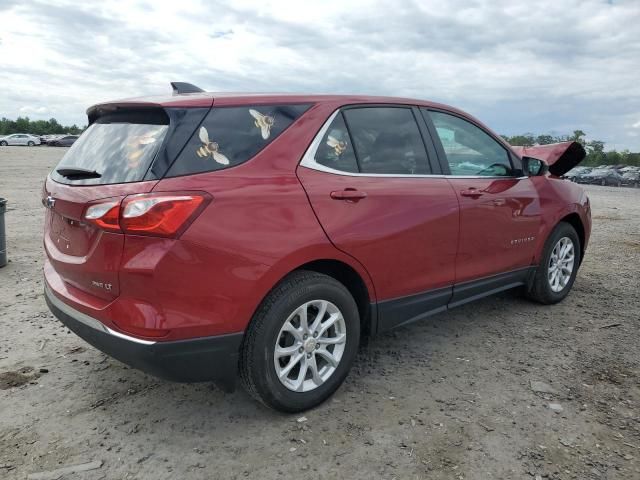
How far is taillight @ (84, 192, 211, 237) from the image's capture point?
7.79 feet

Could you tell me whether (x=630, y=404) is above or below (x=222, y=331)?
below

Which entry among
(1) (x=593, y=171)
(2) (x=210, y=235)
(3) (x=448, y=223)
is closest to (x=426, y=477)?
(2) (x=210, y=235)

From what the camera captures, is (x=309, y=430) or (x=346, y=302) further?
(x=346, y=302)

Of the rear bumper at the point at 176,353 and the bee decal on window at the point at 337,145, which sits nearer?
the rear bumper at the point at 176,353

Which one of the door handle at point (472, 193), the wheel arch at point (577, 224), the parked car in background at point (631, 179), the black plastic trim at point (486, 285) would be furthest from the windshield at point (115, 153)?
the parked car in background at point (631, 179)

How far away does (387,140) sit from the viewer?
3.42 meters

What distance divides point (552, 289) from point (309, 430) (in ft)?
10.0

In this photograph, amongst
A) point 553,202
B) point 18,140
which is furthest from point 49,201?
point 18,140

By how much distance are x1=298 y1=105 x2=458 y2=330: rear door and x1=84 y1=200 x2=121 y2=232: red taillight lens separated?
3.13 ft

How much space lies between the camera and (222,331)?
2551 mm

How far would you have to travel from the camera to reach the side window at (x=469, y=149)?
3829mm

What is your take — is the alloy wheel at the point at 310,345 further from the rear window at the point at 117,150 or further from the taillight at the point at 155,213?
the rear window at the point at 117,150

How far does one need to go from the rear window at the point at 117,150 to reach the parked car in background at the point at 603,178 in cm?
4552

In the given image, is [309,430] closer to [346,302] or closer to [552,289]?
[346,302]
